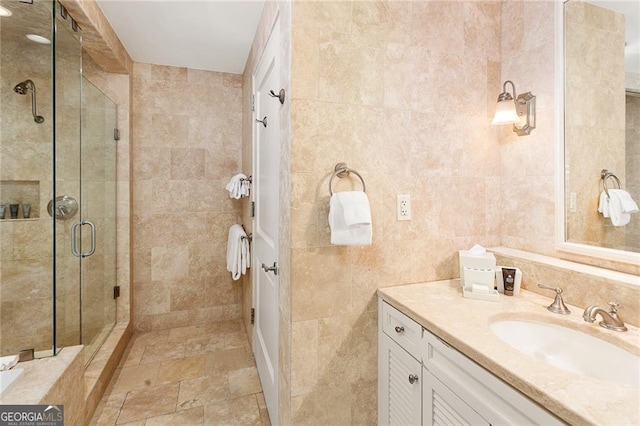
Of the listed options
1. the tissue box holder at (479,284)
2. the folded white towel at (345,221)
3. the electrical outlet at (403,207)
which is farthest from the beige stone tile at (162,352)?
the tissue box holder at (479,284)

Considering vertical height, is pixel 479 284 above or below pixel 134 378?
above

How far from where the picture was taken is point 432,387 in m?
1.04

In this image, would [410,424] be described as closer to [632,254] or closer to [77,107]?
[632,254]


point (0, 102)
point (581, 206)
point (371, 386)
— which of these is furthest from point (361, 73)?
point (0, 102)

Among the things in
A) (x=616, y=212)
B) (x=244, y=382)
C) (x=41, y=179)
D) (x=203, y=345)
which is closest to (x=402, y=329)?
(x=616, y=212)

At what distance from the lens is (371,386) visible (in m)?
1.42

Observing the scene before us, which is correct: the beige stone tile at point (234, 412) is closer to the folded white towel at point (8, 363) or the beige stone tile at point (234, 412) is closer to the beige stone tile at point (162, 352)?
the beige stone tile at point (162, 352)

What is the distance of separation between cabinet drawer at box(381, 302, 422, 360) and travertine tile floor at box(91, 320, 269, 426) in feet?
3.29

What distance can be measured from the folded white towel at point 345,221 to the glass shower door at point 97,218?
1978mm

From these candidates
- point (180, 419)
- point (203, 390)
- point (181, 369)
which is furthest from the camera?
point (181, 369)

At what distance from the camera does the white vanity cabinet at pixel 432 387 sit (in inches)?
30.3

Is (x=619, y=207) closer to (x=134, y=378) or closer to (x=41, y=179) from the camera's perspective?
(x=134, y=378)

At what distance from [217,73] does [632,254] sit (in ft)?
10.5

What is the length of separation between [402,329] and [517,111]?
1255 mm
